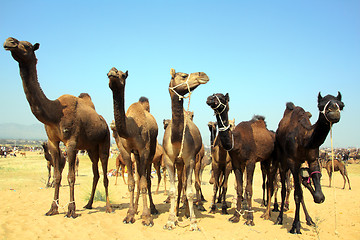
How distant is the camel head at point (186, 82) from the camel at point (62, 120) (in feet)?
10.0

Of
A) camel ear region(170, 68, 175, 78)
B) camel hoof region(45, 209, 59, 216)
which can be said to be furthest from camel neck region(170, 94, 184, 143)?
camel hoof region(45, 209, 59, 216)

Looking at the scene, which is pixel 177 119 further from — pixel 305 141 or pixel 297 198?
pixel 297 198

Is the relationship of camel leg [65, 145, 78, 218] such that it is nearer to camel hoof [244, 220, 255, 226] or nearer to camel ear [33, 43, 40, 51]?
camel ear [33, 43, 40, 51]

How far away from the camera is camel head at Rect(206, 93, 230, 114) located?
7.41 m

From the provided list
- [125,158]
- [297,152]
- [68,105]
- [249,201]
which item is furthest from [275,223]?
[68,105]

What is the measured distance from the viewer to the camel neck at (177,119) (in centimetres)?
705

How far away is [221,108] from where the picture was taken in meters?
7.58

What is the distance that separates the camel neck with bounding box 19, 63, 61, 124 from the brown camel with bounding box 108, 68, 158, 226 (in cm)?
194

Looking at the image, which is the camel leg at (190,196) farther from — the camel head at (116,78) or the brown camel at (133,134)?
the camel head at (116,78)

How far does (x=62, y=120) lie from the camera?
7676mm

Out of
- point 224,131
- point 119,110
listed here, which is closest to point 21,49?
point 119,110

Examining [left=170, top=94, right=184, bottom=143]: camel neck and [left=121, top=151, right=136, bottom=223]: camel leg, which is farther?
[left=121, top=151, right=136, bottom=223]: camel leg

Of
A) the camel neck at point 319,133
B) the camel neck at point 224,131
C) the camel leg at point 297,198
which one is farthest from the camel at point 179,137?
the camel neck at point 319,133

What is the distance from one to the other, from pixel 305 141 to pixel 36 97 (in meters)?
6.87
